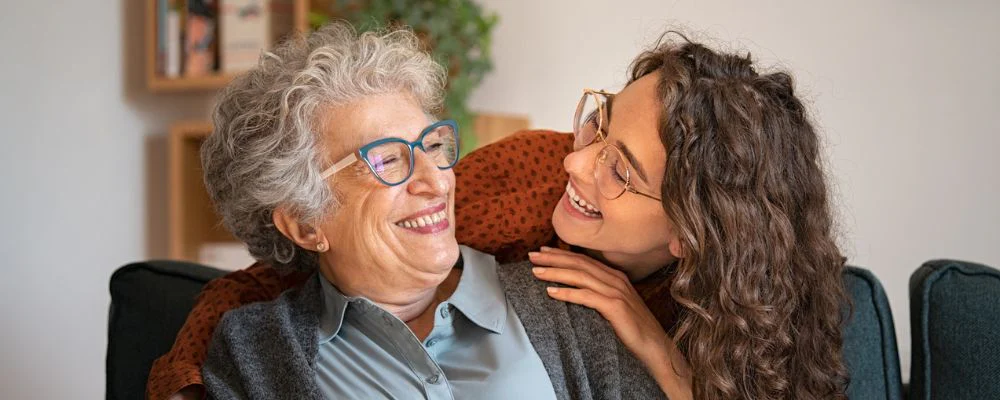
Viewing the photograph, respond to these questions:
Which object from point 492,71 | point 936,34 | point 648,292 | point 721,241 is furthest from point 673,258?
point 492,71

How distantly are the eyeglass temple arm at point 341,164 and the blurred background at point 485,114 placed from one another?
1489mm

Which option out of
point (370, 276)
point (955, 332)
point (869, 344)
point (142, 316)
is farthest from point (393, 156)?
point (955, 332)

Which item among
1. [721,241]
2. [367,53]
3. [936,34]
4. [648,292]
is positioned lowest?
[648,292]

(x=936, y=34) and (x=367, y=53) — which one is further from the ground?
(x=936, y=34)

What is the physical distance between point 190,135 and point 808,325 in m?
2.88

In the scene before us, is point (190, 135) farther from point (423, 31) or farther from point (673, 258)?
point (673, 258)

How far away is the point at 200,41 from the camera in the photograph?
3777 mm

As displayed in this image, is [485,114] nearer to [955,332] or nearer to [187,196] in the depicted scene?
[187,196]

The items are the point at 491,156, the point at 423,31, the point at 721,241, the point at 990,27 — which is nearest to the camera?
the point at 721,241

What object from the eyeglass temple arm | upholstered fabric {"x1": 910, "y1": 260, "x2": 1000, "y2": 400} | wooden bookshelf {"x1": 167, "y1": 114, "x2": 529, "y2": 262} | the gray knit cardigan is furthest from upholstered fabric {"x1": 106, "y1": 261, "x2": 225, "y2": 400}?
wooden bookshelf {"x1": 167, "y1": 114, "x2": 529, "y2": 262}

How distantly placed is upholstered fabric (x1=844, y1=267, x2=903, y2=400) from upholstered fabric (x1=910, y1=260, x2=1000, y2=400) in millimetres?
41

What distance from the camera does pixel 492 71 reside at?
12.3 feet

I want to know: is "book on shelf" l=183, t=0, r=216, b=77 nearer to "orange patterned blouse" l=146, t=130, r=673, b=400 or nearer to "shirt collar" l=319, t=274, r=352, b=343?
"orange patterned blouse" l=146, t=130, r=673, b=400

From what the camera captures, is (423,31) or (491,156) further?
(423,31)
